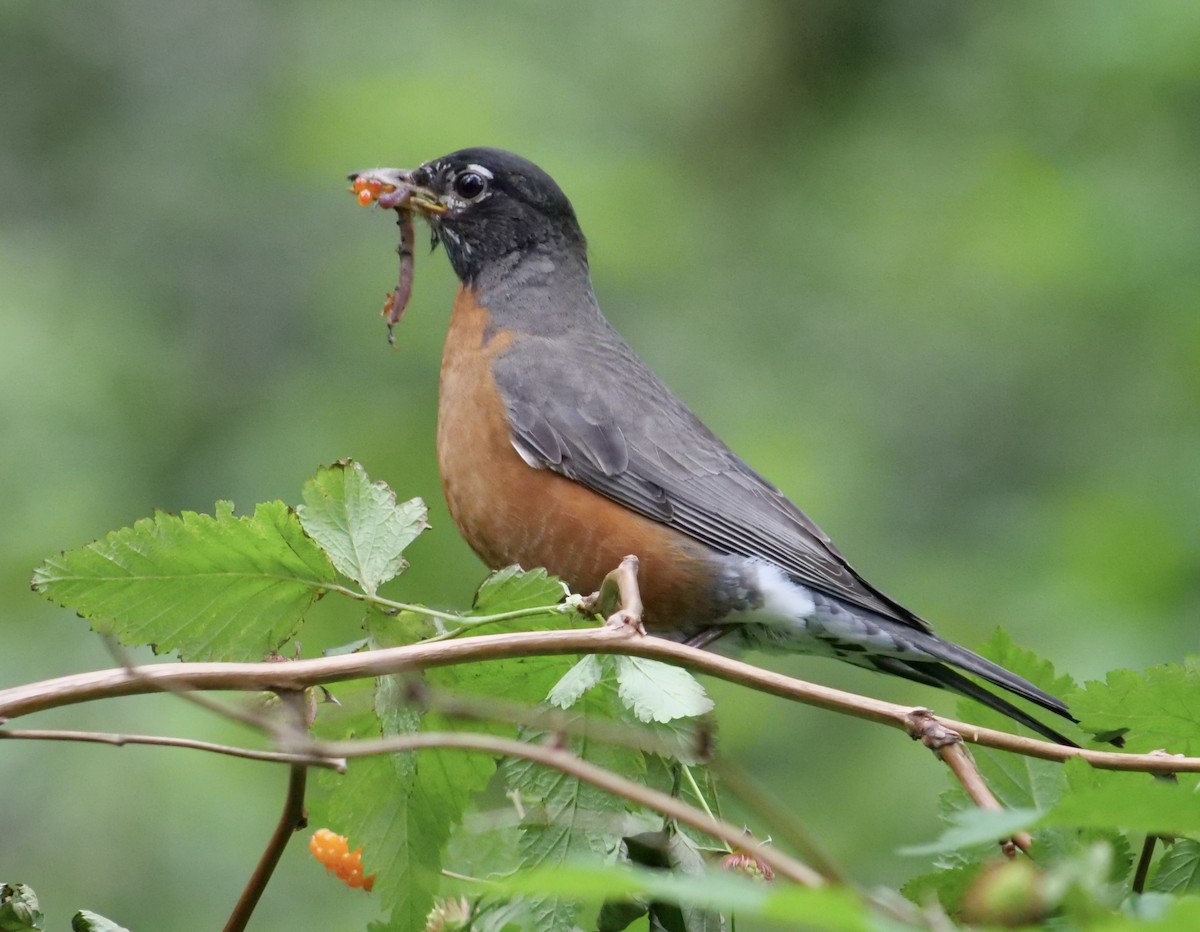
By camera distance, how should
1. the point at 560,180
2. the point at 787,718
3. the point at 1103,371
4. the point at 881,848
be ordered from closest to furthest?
the point at 881,848 → the point at 787,718 → the point at 560,180 → the point at 1103,371

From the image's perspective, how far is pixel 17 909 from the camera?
121cm

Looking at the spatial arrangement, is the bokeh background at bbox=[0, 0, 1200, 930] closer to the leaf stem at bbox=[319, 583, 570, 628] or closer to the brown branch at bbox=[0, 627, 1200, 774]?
the leaf stem at bbox=[319, 583, 570, 628]

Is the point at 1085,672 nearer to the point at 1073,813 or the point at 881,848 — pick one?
the point at 881,848

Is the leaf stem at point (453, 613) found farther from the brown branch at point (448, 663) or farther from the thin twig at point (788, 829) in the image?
the thin twig at point (788, 829)

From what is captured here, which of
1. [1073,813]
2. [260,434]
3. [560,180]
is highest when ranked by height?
[560,180]

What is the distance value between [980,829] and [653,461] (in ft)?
8.52

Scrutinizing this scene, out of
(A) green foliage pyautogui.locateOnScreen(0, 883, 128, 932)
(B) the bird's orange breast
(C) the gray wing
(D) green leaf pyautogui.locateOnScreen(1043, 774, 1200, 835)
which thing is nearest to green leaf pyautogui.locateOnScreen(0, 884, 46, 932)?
(A) green foliage pyautogui.locateOnScreen(0, 883, 128, 932)

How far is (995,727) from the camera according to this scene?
4.72 feet

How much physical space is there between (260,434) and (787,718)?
2163 millimetres

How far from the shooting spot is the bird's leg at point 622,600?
1112 millimetres

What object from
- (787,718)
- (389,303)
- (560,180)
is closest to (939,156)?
(560,180)

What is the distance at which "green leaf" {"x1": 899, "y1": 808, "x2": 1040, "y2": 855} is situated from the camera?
29.5 inches

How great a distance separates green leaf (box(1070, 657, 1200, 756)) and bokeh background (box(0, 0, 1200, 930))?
2.74 m

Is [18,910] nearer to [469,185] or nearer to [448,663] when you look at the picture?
[448,663]
